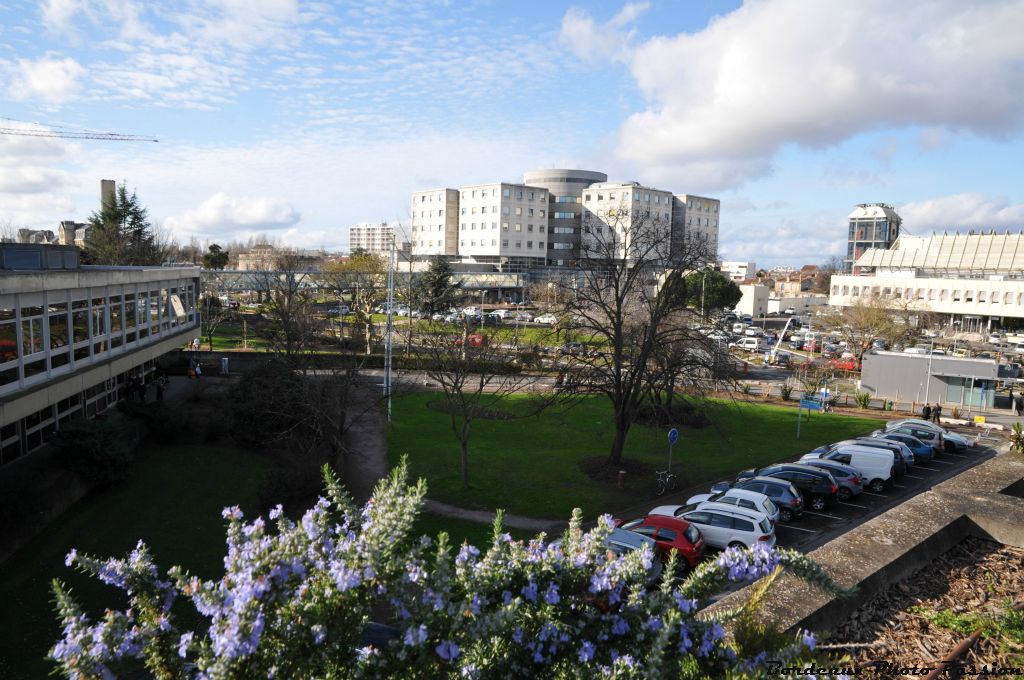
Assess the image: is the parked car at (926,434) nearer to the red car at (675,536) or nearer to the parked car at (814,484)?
the parked car at (814,484)

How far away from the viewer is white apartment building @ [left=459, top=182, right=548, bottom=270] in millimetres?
96688

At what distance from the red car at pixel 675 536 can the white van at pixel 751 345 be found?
1947 inches

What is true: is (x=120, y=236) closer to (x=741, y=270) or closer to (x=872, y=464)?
(x=872, y=464)

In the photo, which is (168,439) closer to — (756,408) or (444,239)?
(756,408)

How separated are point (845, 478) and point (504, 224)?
262ft

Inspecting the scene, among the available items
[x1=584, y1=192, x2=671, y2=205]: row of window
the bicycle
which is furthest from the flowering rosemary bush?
[x1=584, y1=192, x2=671, y2=205]: row of window

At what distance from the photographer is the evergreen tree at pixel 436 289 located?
196 ft

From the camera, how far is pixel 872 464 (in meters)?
22.3

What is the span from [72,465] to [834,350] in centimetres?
6180

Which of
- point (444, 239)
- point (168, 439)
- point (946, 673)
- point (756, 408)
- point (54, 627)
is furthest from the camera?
point (444, 239)

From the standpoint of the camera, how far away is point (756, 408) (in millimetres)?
36438

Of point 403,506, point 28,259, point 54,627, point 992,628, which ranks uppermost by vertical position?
point 28,259

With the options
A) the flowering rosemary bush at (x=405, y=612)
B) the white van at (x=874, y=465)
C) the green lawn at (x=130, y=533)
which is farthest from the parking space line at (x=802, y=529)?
the flowering rosemary bush at (x=405, y=612)

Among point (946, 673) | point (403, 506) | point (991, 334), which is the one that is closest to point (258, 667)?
point (403, 506)
